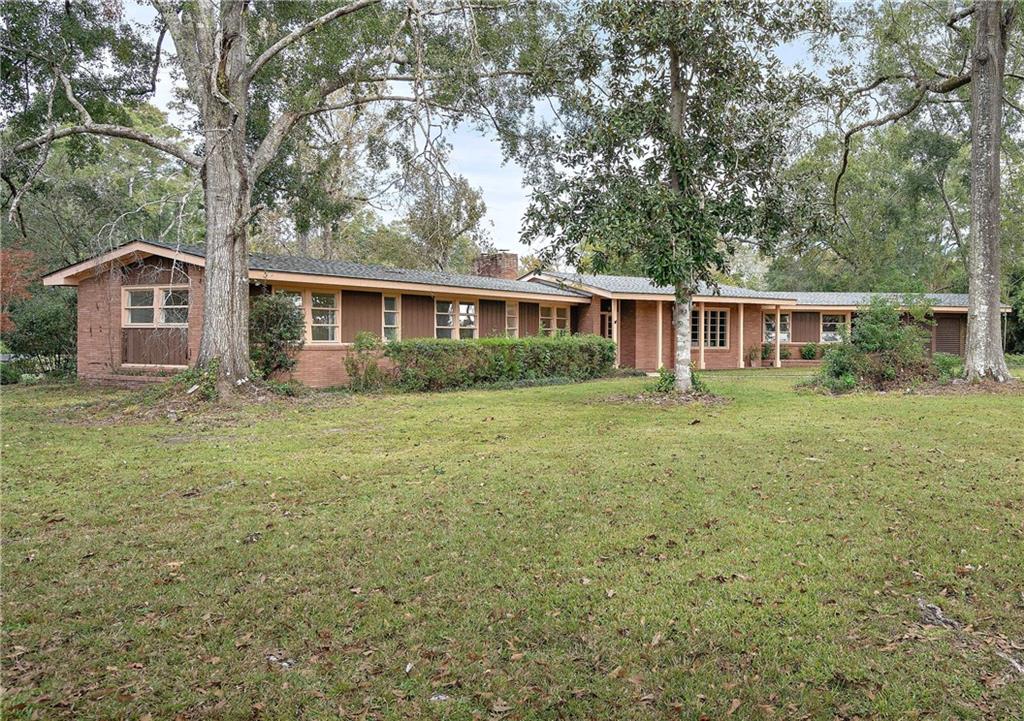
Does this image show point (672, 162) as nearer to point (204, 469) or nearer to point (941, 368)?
point (941, 368)

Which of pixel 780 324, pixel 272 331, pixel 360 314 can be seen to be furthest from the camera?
pixel 780 324

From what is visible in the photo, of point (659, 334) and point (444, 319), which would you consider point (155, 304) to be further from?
point (659, 334)

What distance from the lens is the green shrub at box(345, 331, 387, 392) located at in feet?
44.9

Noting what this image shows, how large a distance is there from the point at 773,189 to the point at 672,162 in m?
2.04

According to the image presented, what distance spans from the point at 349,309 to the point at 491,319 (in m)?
4.93

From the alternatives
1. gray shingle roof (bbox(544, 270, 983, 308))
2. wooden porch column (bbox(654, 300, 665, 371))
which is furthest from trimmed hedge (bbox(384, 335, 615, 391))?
wooden porch column (bbox(654, 300, 665, 371))

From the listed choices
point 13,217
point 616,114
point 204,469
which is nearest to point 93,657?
point 204,469

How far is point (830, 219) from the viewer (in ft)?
38.0

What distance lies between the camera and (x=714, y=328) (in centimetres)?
2322

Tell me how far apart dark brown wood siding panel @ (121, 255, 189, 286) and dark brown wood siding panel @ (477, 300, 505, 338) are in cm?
794

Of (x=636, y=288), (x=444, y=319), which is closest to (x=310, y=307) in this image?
(x=444, y=319)

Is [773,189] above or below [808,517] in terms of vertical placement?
above

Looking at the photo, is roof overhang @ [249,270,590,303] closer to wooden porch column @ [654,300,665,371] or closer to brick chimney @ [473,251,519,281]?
wooden porch column @ [654,300,665,371]

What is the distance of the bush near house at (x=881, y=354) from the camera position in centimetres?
1259
